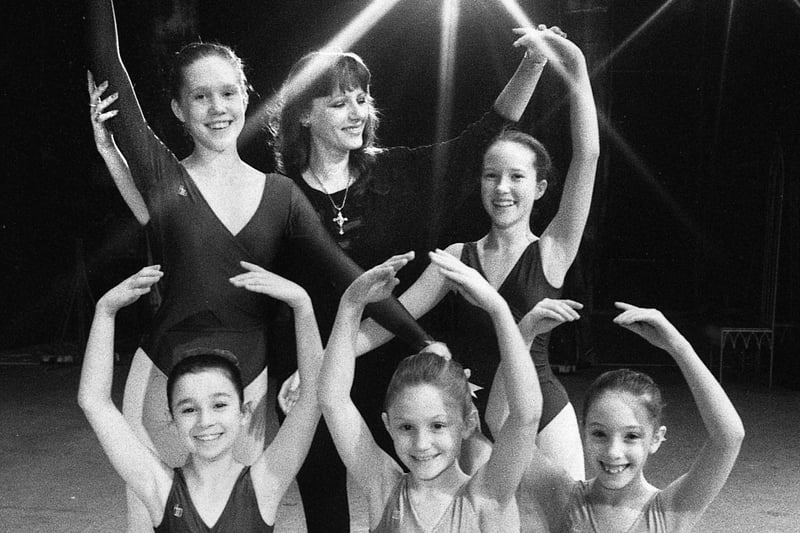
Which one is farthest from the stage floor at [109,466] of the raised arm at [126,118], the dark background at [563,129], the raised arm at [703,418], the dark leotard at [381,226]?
the raised arm at [126,118]

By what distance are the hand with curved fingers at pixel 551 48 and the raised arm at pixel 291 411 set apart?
88 centimetres

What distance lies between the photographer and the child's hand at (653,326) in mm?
1793

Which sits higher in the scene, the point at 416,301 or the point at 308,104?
the point at 308,104

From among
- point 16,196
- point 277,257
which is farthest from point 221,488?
point 16,196

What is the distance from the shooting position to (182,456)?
7.07 ft

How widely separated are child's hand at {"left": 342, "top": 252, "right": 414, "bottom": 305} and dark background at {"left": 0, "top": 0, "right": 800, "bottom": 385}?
641 millimetres

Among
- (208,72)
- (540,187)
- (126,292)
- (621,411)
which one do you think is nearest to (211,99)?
(208,72)

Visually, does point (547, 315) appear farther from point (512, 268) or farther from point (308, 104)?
point (308, 104)

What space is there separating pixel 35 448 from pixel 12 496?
33.2 inches

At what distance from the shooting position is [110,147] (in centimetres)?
218

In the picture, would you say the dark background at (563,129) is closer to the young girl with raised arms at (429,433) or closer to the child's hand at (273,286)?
the child's hand at (273,286)

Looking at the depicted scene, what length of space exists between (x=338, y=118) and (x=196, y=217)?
48 cm

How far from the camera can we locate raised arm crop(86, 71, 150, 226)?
2.15 m

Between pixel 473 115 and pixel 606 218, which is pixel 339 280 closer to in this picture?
pixel 473 115
